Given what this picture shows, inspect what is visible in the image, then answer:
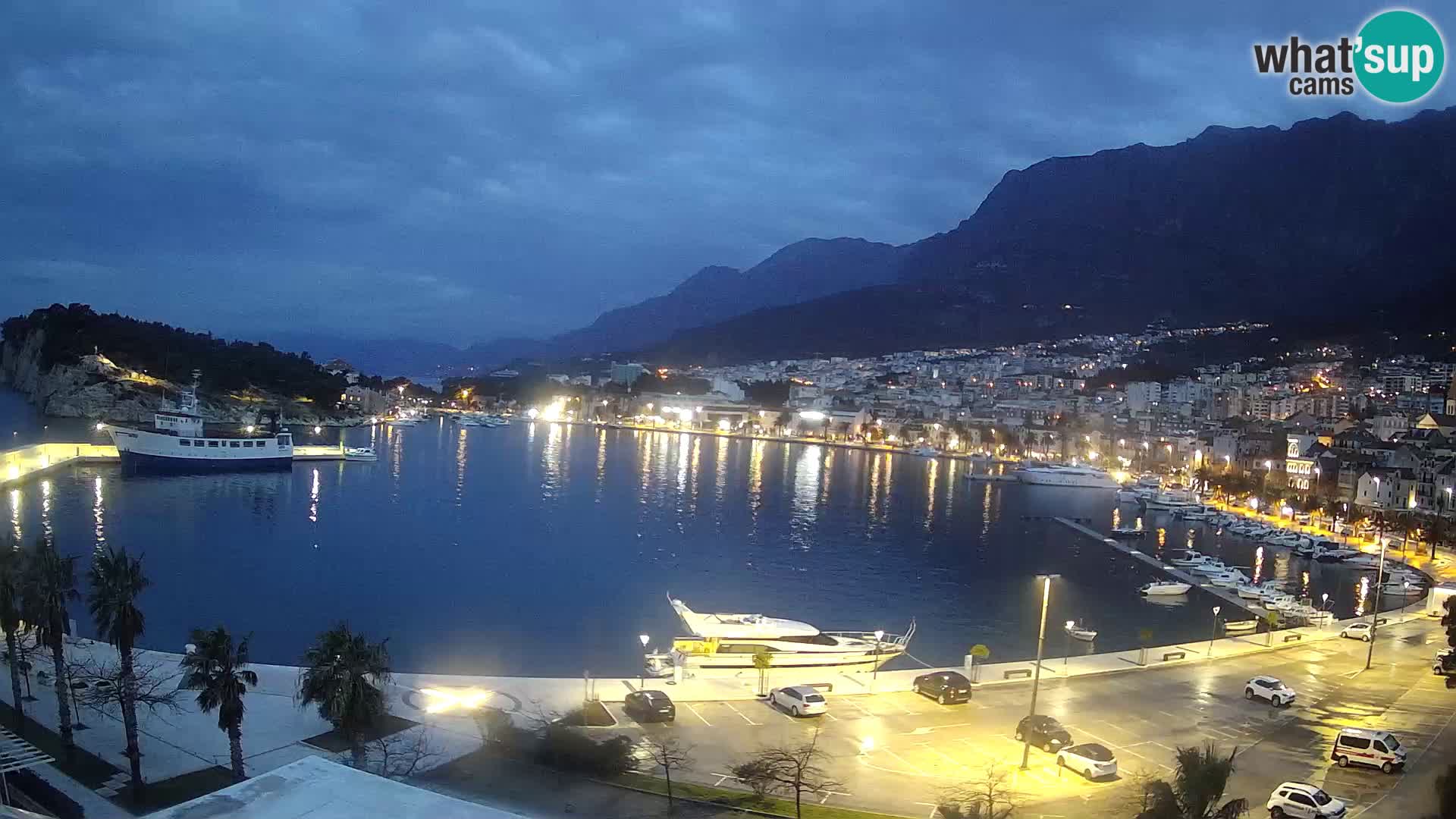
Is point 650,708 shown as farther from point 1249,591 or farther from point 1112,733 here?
point 1249,591

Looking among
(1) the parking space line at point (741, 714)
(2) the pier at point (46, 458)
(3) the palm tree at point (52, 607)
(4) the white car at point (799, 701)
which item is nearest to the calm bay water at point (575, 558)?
(2) the pier at point (46, 458)

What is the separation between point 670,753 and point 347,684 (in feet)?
13.6

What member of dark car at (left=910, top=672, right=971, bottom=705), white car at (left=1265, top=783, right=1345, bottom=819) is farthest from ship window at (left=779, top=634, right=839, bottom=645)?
white car at (left=1265, top=783, right=1345, bottom=819)

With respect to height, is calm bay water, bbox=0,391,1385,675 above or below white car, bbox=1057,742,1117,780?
below

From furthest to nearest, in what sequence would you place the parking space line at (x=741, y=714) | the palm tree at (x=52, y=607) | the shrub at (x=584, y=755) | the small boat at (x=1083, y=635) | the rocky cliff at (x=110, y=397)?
the rocky cliff at (x=110, y=397) → the small boat at (x=1083, y=635) → the parking space line at (x=741, y=714) → the palm tree at (x=52, y=607) → the shrub at (x=584, y=755)

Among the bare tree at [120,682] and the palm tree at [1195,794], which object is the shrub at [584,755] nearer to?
the bare tree at [120,682]

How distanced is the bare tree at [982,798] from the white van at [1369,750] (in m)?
4.65

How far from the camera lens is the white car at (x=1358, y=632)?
2055 cm

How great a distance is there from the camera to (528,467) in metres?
58.4

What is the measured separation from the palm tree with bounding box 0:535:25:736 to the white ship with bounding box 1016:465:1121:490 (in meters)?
63.5

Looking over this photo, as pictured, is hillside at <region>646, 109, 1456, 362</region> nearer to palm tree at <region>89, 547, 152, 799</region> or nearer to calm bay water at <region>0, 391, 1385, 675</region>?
calm bay water at <region>0, 391, 1385, 675</region>

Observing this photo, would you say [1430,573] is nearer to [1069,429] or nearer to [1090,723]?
[1090,723]

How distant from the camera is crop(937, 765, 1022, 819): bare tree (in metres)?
8.96

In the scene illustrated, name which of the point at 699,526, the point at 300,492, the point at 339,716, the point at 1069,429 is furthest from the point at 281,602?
the point at 1069,429
